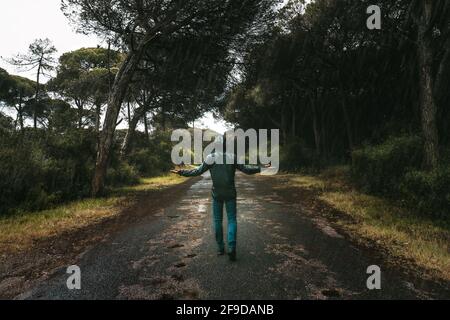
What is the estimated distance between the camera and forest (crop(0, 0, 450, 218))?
11406 mm

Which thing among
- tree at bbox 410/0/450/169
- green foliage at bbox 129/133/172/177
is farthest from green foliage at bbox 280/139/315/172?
tree at bbox 410/0/450/169

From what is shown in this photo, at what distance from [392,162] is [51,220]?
9.90m

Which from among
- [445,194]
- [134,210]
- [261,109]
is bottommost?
[134,210]

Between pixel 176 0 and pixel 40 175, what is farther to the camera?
pixel 176 0

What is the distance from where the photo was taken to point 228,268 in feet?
17.0

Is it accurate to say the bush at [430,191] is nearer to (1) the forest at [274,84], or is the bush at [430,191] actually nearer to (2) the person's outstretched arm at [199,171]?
(1) the forest at [274,84]

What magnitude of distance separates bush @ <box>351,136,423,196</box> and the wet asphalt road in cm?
452

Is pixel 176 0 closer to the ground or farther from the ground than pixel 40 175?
→ farther from the ground

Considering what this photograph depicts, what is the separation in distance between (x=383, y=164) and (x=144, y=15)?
10.8 m

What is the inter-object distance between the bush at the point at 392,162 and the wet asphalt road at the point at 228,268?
14.8ft
